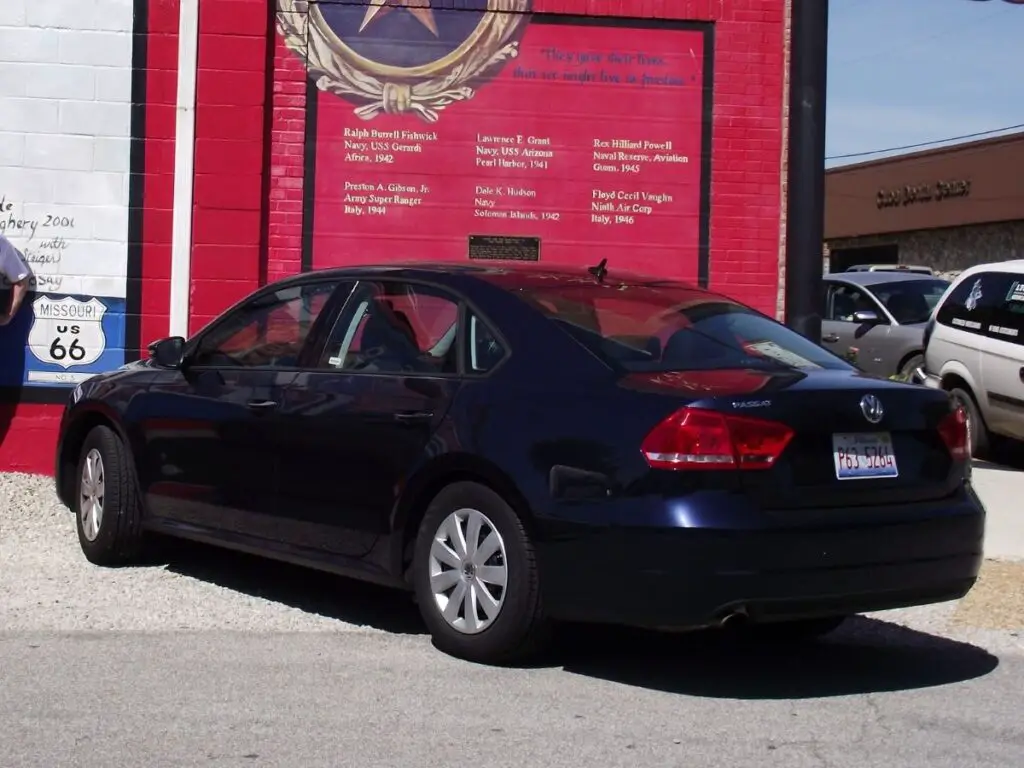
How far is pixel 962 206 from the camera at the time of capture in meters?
35.0

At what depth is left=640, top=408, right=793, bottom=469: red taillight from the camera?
5223mm

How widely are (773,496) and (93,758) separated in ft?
7.91

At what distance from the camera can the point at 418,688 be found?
5617 millimetres

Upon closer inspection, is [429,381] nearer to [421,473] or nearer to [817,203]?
[421,473]

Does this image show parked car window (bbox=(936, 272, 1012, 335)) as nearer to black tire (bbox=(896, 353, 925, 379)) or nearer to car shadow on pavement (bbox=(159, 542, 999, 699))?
black tire (bbox=(896, 353, 925, 379))

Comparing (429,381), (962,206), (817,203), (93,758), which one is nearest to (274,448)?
(429,381)

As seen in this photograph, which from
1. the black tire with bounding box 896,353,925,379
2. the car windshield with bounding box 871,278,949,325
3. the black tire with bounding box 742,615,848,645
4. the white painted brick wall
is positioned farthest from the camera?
the car windshield with bounding box 871,278,949,325

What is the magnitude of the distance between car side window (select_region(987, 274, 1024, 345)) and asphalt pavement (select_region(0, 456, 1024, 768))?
5.22 m

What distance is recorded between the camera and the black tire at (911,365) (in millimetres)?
15281

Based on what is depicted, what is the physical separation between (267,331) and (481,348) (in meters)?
1.48

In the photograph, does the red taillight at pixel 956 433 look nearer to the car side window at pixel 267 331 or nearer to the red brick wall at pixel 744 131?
the car side window at pixel 267 331

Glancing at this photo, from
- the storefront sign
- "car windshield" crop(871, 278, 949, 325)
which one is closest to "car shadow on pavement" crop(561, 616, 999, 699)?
"car windshield" crop(871, 278, 949, 325)

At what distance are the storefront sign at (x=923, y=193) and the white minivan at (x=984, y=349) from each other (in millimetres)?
22629

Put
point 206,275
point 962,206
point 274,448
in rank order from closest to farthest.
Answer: point 274,448, point 206,275, point 962,206
